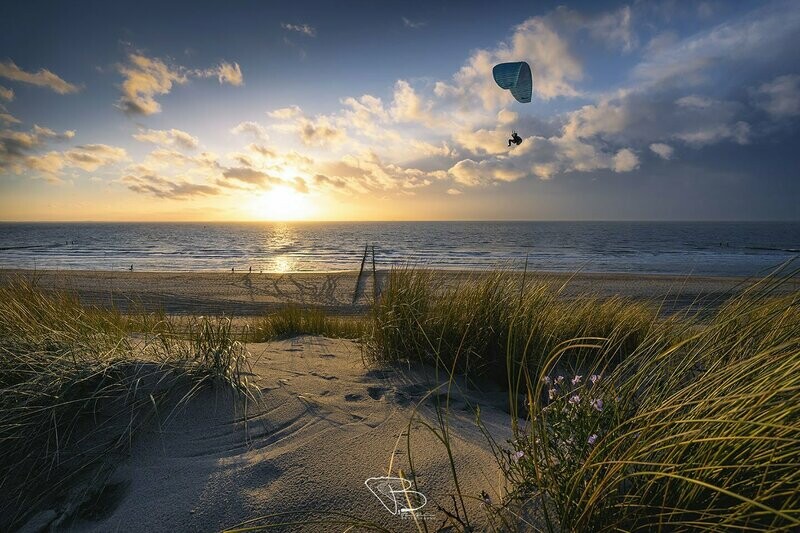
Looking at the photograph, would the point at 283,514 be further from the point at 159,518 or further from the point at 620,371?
the point at 620,371

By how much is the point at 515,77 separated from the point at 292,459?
8.85 metres

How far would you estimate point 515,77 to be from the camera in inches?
343

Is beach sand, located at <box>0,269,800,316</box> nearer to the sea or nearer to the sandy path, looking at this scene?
the sea

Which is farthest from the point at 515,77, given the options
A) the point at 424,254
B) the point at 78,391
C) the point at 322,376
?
the point at 424,254

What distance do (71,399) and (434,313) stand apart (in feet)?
9.40

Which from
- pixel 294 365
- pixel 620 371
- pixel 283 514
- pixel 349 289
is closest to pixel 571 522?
pixel 620 371

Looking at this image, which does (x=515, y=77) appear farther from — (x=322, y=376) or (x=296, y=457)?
(x=296, y=457)

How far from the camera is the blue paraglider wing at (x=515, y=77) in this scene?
8773mm

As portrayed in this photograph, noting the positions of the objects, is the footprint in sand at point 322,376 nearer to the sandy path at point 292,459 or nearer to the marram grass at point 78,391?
the sandy path at point 292,459

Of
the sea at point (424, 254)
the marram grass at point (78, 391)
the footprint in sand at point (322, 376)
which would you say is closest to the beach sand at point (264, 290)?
the sea at point (424, 254)

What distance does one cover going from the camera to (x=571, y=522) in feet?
4.75

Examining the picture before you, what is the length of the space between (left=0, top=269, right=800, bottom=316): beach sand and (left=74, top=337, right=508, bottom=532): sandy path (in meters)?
7.48

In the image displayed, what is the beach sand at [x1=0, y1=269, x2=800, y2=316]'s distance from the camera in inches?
472

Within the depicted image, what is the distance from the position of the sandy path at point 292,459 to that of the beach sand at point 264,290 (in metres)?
7.48
